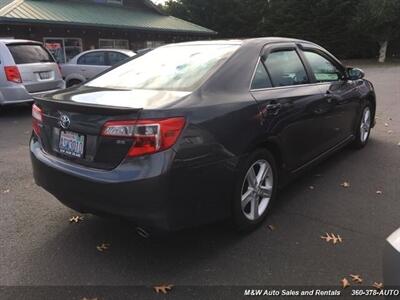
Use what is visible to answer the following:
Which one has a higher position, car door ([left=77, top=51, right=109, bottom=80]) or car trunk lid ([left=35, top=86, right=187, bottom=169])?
car trunk lid ([left=35, top=86, right=187, bottom=169])

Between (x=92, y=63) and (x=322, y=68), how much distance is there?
931 cm

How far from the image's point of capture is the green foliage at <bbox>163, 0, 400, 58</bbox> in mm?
31859

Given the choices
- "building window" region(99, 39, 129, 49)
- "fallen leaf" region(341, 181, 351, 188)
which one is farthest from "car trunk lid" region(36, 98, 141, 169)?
"building window" region(99, 39, 129, 49)

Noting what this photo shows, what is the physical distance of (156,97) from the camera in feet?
10.4

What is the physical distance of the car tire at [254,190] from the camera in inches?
134

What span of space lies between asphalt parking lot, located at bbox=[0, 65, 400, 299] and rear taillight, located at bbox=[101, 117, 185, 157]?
61 centimetres

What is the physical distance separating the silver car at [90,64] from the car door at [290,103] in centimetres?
854

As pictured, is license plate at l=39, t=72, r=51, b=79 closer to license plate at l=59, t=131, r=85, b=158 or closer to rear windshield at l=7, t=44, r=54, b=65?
rear windshield at l=7, t=44, r=54, b=65

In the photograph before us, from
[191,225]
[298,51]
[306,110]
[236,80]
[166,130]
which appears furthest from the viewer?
[298,51]

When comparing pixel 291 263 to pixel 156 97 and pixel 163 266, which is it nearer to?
pixel 163 266

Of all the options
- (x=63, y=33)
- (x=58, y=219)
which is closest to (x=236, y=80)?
(x=58, y=219)

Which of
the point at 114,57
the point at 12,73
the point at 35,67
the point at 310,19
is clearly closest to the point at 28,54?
the point at 35,67

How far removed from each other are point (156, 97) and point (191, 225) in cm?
97

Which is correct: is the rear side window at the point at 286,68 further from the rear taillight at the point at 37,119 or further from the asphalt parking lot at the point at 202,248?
the rear taillight at the point at 37,119
